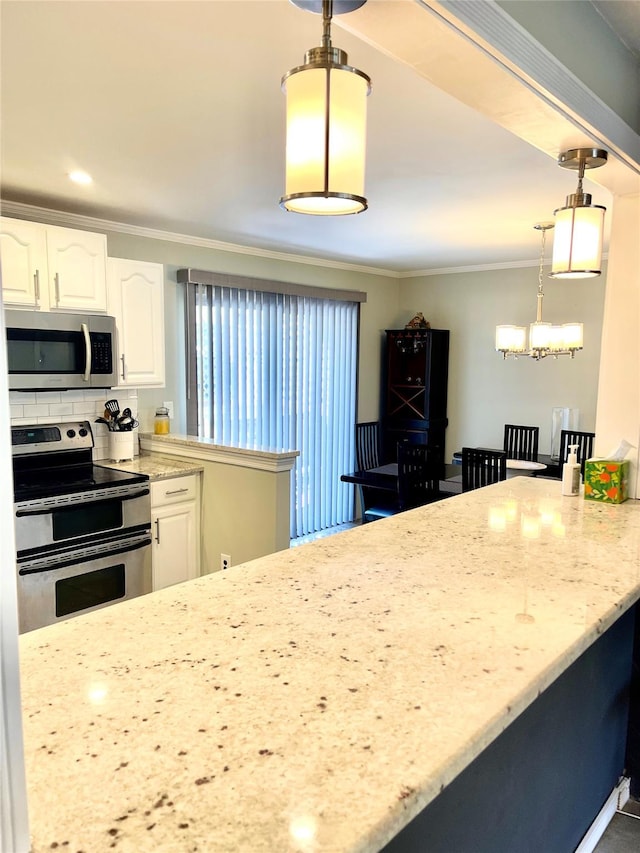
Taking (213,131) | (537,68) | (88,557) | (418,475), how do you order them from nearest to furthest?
1. (537,68)
2. (213,131)
3. (88,557)
4. (418,475)

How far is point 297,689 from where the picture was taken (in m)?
0.91

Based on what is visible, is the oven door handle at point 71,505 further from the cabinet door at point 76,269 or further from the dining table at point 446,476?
the dining table at point 446,476

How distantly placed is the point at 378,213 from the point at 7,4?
2.45m

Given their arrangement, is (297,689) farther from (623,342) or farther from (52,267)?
(52,267)

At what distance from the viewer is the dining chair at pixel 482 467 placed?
3.90m

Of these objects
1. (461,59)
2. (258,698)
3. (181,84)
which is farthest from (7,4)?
(258,698)

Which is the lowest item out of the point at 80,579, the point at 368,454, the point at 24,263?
the point at 80,579

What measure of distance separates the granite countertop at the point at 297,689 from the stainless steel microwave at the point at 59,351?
7.72ft

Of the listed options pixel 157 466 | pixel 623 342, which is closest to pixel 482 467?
pixel 623 342

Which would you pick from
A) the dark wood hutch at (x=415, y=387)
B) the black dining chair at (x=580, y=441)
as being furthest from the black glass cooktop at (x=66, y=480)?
the dark wood hutch at (x=415, y=387)

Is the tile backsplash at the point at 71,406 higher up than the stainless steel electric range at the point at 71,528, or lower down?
higher up

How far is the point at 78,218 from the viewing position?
12.4ft

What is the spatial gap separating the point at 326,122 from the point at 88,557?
2836mm

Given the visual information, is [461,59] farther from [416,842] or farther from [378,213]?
[378,213]
